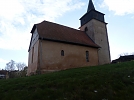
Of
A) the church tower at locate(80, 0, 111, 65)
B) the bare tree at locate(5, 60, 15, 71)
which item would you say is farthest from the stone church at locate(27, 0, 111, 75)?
the bare tree at locate(5, 60, 15, 71)

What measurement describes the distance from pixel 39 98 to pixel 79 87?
182cm

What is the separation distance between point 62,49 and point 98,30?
33.0 feet

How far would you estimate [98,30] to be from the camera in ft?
77.2

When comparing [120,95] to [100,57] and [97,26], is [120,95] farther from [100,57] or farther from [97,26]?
[97,26]

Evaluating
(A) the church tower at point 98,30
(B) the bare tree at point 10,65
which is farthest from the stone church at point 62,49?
(B) the bare tree at point 10,65

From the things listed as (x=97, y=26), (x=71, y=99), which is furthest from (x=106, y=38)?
(x=71, y=99)

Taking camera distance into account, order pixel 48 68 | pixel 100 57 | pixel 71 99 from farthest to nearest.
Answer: pixel 100 57 < pixel 48 68 < pixel 71 99

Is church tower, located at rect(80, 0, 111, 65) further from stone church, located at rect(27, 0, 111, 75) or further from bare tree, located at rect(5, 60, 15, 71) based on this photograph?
bare tree, located at rect(5, 60, 15, 71)

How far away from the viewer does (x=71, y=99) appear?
4.68 metres

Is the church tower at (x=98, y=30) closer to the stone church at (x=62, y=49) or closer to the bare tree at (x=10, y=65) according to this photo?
the stone church at (x=62, y=49)

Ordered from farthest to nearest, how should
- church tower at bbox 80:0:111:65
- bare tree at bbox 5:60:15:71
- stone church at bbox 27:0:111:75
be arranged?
bare tree at bbox 5:60:15:71 < church tower at bbox 80:0:111:65 < stone church at bbox 27:0:111:75

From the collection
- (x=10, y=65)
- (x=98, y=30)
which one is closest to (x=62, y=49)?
(x=98, y=30)

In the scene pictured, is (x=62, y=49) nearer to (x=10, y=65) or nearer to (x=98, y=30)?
(x=98, y=30)

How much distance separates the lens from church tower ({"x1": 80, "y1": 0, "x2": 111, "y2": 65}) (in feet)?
73.4
